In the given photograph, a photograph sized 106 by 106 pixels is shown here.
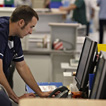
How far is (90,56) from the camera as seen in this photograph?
2365mm

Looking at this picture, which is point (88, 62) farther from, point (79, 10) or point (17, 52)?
point (79, 10)

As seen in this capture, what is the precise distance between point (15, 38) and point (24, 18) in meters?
0.27

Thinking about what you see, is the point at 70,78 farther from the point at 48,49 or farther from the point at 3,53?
the point at 48,49

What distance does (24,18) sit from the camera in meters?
2.93

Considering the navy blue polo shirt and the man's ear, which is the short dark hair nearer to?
the man's ear

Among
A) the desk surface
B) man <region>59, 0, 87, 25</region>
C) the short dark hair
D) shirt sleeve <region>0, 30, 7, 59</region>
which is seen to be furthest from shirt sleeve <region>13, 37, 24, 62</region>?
man <region>59, 0, 87, 25</region>

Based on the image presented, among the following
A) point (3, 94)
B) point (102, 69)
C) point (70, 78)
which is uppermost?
point (102, 69)

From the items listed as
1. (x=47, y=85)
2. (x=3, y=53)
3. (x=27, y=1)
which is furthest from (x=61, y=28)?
(x=27, y=1)

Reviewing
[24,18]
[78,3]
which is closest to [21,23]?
[24,18]

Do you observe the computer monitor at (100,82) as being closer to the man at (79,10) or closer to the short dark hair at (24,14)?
the short dark hair at (24,14)

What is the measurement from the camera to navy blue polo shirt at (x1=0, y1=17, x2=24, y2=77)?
296 centimetres

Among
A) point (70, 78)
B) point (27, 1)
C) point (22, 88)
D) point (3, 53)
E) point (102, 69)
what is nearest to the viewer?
point (102, 69)

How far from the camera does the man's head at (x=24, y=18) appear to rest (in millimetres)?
2922

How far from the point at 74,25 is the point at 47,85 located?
7.33 ft
